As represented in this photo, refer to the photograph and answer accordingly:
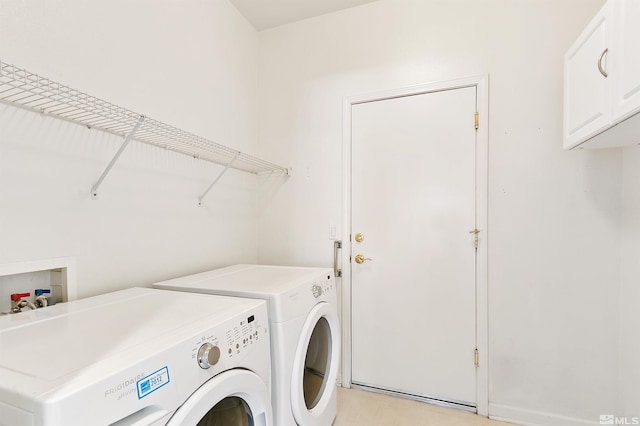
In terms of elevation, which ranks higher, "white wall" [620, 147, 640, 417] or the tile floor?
"white wall" [620, 147, 640, 417]

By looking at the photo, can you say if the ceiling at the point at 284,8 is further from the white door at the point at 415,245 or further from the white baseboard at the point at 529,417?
the white baseboard at the point at 529,417

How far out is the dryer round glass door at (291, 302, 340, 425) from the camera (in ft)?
4.01

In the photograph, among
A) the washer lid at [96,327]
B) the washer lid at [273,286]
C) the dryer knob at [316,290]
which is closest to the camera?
the washer lid at [96,327]

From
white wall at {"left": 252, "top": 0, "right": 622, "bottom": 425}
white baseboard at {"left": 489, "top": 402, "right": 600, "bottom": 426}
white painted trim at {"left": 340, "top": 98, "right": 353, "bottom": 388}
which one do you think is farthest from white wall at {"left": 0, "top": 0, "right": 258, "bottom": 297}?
white baseboard at {"left": 489, "top": 402, "right": 600, "bottom": 426}

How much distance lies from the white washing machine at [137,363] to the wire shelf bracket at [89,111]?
0.65 meters

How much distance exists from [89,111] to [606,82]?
2.02 meters

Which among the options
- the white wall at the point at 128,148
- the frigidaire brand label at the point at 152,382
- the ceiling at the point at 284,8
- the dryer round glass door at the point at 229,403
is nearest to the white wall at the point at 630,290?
the dryer round glass door at the point at 229,403

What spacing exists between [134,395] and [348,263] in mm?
1686

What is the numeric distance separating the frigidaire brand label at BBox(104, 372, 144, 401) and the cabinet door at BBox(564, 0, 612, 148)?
1749 mm

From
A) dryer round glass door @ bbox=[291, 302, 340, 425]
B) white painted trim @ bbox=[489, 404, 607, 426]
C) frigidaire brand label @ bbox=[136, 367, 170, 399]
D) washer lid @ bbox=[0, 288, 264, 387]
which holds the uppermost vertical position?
washer lid @ bbox=[0, 288, 264, 387]

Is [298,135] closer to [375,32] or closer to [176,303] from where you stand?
[375,32]

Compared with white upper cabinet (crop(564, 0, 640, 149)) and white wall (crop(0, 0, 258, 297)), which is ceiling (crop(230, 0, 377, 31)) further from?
white upper cabinet (crop(564, 0, 640, 149))

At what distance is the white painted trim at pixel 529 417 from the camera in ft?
5.49

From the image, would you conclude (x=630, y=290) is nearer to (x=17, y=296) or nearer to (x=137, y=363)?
(x=137, y=363)
